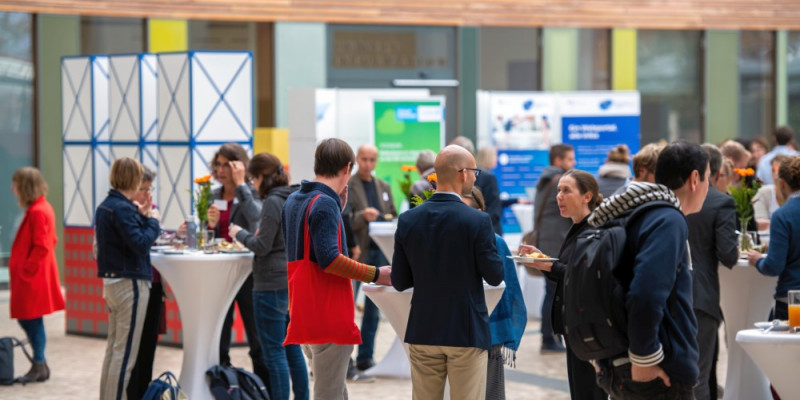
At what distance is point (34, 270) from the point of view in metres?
7.24

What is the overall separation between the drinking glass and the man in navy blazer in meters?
1.14

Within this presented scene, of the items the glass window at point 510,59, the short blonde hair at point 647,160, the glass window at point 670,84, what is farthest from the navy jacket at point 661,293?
the glass window at point 670,84

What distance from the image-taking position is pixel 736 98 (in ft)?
50.5

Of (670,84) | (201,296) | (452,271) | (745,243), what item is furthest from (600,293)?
(670,84)

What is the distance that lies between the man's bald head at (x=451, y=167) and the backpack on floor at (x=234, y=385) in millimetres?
2306

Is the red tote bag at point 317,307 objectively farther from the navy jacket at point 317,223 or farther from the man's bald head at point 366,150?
the man's bald head at point 366,150

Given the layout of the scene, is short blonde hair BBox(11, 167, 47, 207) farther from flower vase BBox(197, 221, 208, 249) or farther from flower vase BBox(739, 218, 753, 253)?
flower vase BBox(739, 218, 753, 253)

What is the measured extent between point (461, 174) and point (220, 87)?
4611 mm

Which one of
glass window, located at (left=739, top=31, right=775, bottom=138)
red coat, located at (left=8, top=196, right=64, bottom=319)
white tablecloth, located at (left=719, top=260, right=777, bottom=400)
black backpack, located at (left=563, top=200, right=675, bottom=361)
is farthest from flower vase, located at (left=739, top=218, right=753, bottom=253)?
glass window, located at (left=739, top=31, right=775, bottom=138)

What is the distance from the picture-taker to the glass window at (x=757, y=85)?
50.5 ft

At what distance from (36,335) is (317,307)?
3.40m

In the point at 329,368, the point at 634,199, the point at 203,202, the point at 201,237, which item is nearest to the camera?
the point at 634,199

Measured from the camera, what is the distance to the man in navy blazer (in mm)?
4031

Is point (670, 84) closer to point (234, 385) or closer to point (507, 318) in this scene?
point (234, 385)
